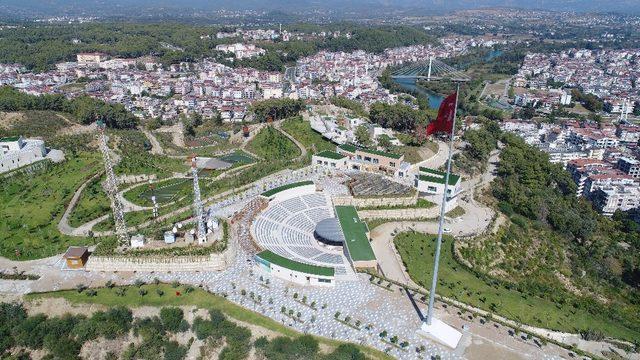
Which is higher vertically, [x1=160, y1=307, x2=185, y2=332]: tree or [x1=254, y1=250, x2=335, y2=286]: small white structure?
[x1=254, y1=250, x2=335, y2=286]: small white structure

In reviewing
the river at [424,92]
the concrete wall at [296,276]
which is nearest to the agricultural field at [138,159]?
the concrete wall at [296,276]

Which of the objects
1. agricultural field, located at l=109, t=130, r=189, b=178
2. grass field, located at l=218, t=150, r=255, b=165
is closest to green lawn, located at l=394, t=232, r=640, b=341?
grass field, located at l=218, t=150, r=255, b=165

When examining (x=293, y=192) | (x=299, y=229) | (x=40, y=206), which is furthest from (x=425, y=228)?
(x=40, y=206)

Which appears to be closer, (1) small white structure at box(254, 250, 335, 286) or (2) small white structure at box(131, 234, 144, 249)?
(1) small white structure at box(254, 250, 335, 286)

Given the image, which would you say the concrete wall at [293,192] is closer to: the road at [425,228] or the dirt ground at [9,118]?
the road at [425,228]

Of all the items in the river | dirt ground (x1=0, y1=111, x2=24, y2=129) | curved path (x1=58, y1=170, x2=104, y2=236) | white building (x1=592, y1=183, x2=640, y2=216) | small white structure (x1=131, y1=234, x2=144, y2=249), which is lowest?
white building (x1=592, y1=183, x2=640, y2=216)

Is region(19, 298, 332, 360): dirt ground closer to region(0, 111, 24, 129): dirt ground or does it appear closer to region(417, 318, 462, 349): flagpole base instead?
region(417, 318, 462, 349): flagpole base

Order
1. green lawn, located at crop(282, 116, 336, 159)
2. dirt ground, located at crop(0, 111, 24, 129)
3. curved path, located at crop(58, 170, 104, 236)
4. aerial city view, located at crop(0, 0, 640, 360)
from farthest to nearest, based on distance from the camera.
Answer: dirt ground, located at crop(0, 111, 24, 129) → green lawn, located at crop(282, 116, 336, 159) → curved path, located at crop(58, 170, 104, 236) → aerial city view, located at crop(0, 0, 640, 360)
